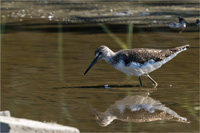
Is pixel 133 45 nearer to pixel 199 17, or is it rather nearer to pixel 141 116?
pixel 199 17

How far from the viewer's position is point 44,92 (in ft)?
36.4

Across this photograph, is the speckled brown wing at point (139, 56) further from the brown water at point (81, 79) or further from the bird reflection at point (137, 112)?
the bird reflection at point (137, 112)

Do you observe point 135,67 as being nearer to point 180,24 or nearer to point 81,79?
point 81,79

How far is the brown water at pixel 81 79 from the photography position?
932cm

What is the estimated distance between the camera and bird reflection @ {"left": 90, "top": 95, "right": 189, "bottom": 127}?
29.9ft

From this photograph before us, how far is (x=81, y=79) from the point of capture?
12.3 meters

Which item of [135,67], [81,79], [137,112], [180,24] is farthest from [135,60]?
[180,24]

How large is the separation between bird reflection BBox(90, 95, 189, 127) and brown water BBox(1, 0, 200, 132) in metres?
0.13

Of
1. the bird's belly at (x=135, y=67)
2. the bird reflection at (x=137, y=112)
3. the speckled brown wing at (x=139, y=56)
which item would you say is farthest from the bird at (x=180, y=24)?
the bird reflection at (x=137, y=112)

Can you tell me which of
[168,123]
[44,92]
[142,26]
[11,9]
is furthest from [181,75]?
[11,9]

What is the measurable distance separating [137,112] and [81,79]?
2864 mm

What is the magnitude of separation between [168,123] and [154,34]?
9830 mm

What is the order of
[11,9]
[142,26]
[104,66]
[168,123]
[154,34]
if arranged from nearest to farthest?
1. [168,123]
2. [104,66]
3. [154,34]
4. [142,26]
5. [11,9]

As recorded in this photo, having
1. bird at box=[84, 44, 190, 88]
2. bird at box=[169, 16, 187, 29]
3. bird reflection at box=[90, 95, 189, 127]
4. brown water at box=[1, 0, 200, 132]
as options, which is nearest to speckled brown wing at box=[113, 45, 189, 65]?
bird at box=[84, 44, 190, 88]
